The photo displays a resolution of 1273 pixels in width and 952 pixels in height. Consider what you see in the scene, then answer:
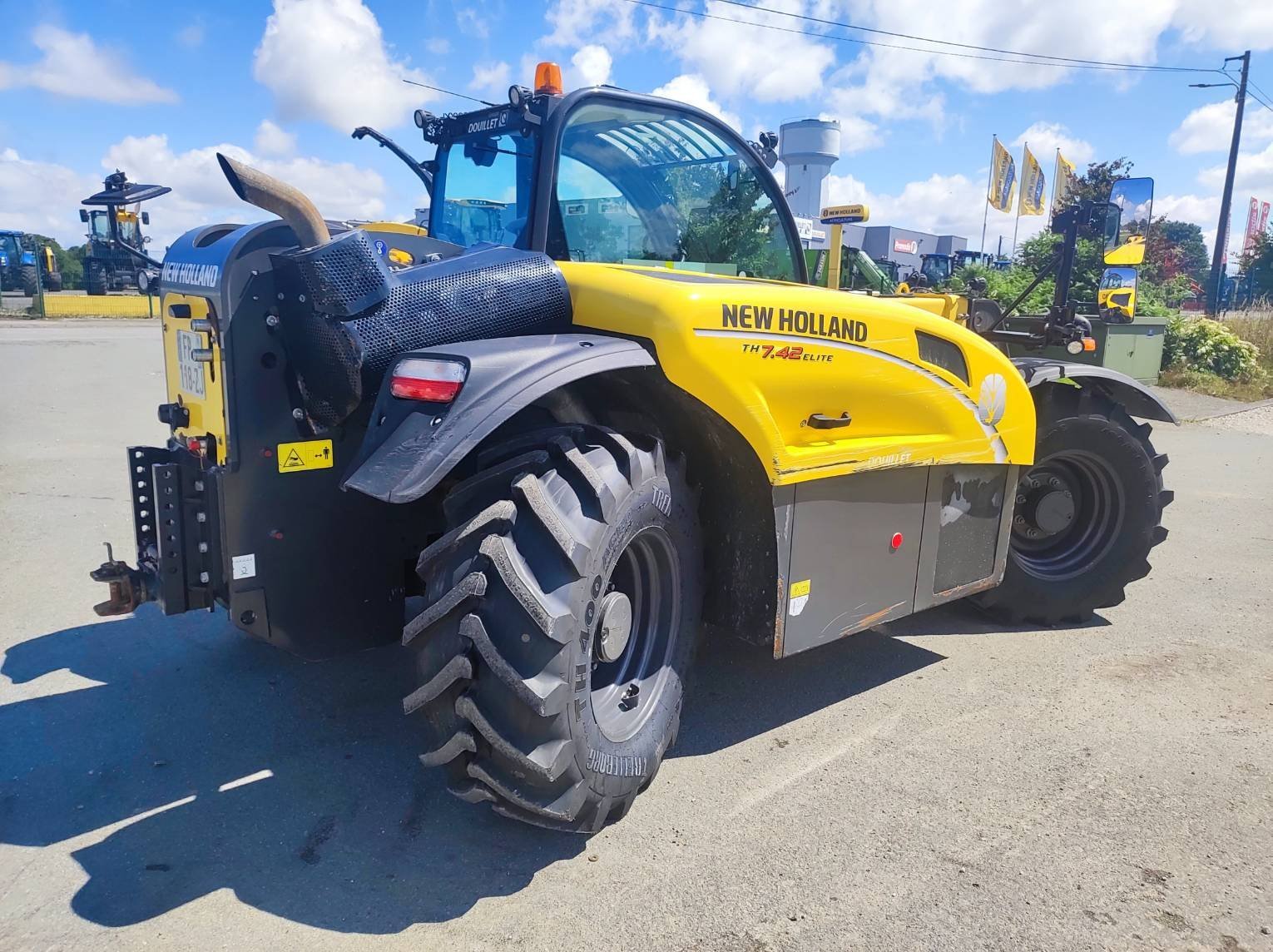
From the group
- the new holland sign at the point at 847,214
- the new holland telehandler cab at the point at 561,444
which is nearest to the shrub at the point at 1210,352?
the new holland sign at the point at 847,214

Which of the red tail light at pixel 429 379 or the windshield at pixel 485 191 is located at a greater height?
the windshield at pixel 485 191

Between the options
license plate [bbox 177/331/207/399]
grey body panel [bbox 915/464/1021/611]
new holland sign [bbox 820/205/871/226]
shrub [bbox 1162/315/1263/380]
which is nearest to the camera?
license plate [bbox 177/331/207/399]

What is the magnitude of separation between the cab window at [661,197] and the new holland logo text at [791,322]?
0.77m

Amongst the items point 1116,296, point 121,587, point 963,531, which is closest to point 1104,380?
point 963,531

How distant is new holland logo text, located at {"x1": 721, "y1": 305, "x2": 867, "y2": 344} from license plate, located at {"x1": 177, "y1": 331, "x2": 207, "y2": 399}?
1758mm

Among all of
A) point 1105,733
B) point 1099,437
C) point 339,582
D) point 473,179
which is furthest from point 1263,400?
point 339,582

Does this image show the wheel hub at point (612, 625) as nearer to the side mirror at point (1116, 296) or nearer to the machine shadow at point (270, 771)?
the machine shadow at point (270, 771)

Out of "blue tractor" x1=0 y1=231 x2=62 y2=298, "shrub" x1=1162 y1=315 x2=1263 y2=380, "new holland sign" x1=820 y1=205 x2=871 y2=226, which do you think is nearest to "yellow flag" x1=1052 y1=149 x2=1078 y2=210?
"shrub" x1=1162 y1=315 x2=1263 y2=380

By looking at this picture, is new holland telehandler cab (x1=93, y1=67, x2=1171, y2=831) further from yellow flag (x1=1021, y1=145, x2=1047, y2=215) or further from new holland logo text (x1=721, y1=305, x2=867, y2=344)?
yellow flag (x1=1021, y1=145, x2=1047, y2=215)

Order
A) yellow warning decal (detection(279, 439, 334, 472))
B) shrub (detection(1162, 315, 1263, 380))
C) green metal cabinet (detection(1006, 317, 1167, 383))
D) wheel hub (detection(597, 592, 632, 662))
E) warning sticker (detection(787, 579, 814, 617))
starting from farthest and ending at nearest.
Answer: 1. shrub (detection(1162, 315, 1263, 380))
2. green metal cabinet (detection(1006, 317, 1167, 383))
3. warning sticker (detection(787, 579, 814, 617))
4. yellow warning decal (detection(279, 439, 334, 472))
5. wheel hub (detection(597, 592, 632, 662))

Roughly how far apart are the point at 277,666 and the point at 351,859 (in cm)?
159

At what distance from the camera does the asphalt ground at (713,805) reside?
2531 mm

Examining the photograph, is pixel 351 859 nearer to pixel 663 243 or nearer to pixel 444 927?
pixel 444 927

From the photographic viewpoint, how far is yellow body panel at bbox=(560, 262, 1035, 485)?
115 inches
